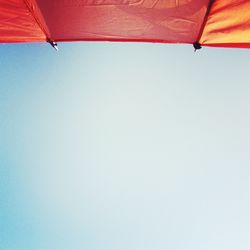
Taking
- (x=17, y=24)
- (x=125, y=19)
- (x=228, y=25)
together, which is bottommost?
(x=17, y=24)

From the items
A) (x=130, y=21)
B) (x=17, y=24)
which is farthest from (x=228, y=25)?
(x=17, y=24)

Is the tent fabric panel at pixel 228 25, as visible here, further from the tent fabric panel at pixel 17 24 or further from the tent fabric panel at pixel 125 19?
the tent fabric panel at pixel 17 24

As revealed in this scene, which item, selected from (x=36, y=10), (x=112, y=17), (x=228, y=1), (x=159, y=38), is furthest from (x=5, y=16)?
(x=228, y=1)

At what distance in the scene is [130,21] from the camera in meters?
2.76

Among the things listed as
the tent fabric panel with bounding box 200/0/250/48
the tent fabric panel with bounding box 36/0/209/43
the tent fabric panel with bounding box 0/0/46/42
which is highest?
the tent fabric panel with bounding box 200/0/250/48

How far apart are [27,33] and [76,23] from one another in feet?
1.76

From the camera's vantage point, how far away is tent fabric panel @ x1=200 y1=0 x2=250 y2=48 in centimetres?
250

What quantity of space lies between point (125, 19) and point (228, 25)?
32.3 inches

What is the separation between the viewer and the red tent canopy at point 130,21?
101 inches

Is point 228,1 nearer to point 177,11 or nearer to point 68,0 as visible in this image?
point 177,11

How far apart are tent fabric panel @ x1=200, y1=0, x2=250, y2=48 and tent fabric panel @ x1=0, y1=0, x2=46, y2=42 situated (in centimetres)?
144

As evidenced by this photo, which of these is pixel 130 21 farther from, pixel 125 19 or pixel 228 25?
pixel 228 25

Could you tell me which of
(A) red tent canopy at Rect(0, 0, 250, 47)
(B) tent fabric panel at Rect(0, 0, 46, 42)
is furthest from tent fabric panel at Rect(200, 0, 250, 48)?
(B) tent fabric panel at Rect(0, 0, 46, 42)

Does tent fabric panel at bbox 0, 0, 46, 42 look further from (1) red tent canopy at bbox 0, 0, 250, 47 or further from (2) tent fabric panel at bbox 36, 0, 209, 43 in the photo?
(2) tent fabric panel at bbox 36, 0, 209, 43
